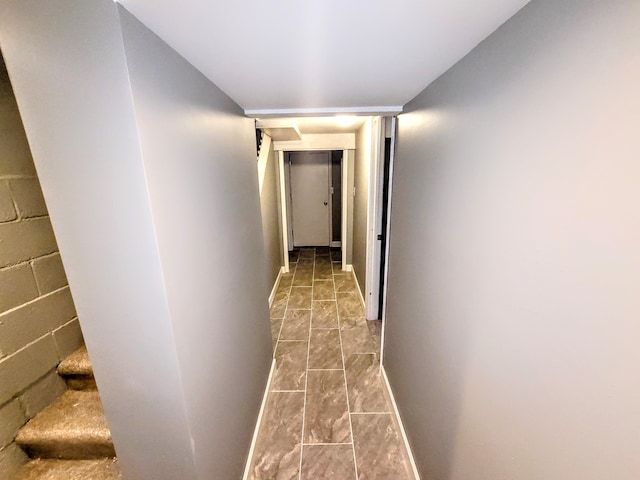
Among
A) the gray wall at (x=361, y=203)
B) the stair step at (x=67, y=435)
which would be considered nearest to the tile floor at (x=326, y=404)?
the gray wall at (x=361, y=203)

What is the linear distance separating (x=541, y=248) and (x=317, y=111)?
4.40 ft

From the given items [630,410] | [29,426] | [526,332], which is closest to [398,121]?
[526,332]

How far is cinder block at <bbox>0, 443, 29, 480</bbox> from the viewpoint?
1.07 m

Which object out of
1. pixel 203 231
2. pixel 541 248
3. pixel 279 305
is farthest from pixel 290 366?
pixel 541 248

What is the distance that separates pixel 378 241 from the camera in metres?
2.50

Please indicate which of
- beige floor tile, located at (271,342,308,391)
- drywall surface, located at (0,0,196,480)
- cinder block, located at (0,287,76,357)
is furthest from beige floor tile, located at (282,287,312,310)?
drywall surface, located at (0,0,196,480)

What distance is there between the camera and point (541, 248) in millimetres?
568

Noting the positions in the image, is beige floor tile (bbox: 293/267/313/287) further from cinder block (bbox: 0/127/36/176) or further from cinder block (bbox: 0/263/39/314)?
cinder block (bbox: 0/127/36/176)

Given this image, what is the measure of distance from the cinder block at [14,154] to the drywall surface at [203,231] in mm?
884

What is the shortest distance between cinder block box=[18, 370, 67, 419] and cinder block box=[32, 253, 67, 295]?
422mm

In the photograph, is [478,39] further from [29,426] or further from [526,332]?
[29,426]

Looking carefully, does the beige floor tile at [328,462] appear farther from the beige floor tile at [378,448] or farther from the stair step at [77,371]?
the stair step at [77,371]

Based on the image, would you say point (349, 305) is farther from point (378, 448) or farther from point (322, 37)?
point (322, 37)

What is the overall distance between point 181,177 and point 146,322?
43 cm
